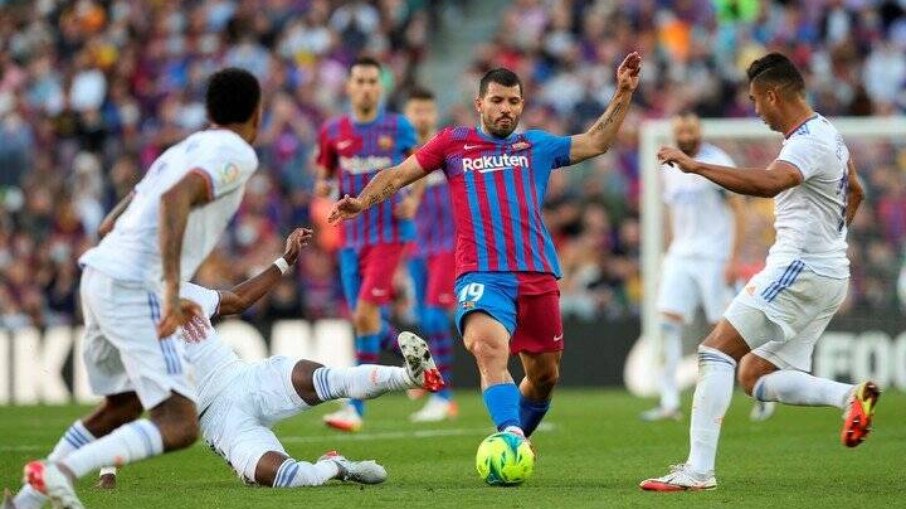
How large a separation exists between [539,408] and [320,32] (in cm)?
1583

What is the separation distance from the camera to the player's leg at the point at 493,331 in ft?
29.5

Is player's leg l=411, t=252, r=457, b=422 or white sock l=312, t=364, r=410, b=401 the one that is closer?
white sock l=312, t=364, r=410, b=401

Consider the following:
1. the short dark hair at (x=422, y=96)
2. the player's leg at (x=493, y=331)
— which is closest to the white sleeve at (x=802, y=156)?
the player's leg at (x=493, y=331)

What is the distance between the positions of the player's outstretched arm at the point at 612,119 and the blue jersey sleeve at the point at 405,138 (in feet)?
14.4

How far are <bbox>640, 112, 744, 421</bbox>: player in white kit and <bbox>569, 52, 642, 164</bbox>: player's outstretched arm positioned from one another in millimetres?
5319

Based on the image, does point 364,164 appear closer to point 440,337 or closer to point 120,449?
point 440,337

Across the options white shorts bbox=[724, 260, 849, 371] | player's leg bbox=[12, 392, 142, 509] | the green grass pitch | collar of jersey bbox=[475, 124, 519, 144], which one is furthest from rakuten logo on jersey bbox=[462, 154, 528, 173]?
player's leg bbox=[12, 392, 142, 509]

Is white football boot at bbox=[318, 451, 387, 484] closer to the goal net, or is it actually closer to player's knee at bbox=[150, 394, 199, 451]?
player's knee at bbox=[150, 394, 199, 451]

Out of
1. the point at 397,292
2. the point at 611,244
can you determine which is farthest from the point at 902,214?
the point at 397,292

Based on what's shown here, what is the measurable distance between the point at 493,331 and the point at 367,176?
4.74 m

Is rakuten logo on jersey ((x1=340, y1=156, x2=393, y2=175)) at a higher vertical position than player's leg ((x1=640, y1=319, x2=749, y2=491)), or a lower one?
higher

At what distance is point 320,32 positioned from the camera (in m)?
24.9

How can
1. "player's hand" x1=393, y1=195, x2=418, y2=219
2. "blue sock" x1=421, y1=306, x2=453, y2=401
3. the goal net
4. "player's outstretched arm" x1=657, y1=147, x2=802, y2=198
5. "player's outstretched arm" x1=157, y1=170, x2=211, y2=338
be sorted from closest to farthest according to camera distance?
1. "player's outstretched arm" x1=157, y1=170, x2=211, y2=338
2. "player's outstretched arm" x1=657, y1=147, x2=802, y2=198
3. "player's hand" x1=393, y1=195, x2=418, y2=219
4. "blue sock" x1=421, y1=306, x2=453, y2=401
5. the goal net

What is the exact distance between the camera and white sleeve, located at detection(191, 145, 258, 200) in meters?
7.32
